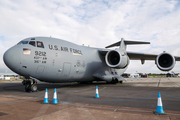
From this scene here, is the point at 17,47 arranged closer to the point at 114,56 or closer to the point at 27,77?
the point at 27,77

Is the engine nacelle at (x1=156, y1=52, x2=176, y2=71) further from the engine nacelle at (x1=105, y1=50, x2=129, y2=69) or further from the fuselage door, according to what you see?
the fuselage door

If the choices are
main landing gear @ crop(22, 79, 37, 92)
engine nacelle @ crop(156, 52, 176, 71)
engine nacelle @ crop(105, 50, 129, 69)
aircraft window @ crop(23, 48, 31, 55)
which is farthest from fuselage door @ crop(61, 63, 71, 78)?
engine nacelle @ crop(156, 52, 176, 71)

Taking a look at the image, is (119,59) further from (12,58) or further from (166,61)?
(12,58)

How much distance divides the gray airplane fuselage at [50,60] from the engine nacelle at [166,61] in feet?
20.8

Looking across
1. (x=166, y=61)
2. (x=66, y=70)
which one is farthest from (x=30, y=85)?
(x=166, y=61)

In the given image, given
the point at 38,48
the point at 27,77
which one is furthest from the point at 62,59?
the point at 27,77

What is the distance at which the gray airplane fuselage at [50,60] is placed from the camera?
8.80m

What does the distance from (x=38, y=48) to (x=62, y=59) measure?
1988 mm

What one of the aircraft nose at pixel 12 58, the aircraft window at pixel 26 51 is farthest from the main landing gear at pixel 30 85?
the aircraft window at pixel 26 51

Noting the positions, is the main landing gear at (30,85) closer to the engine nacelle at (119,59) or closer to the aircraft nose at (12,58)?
the aircraft nose at (12,58)

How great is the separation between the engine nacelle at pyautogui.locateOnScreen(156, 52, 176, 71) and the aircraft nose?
38.2 ft

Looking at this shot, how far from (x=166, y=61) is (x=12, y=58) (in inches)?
537

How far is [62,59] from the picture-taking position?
35.6 feet

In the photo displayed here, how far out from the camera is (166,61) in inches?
555
